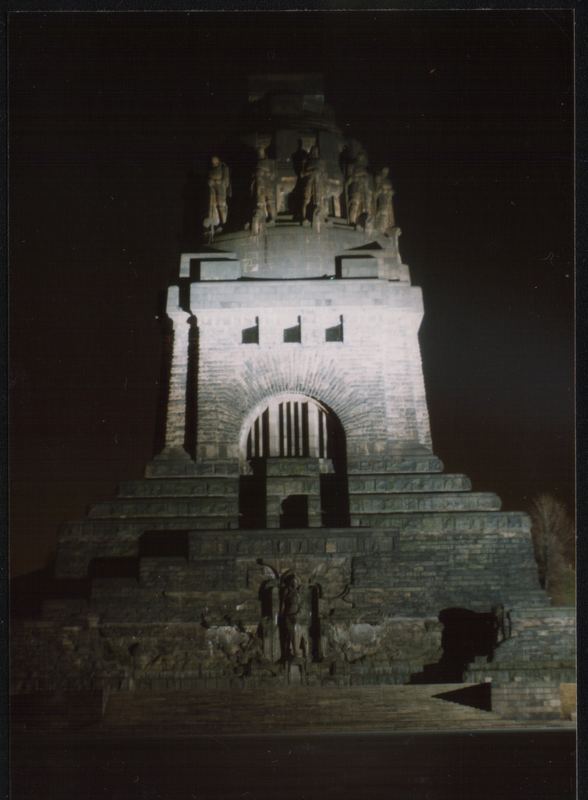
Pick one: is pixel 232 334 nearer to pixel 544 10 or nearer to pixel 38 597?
pixel 38 597

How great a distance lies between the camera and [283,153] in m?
28.6

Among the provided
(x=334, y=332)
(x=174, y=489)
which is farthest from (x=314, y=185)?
(x=174, y=489)

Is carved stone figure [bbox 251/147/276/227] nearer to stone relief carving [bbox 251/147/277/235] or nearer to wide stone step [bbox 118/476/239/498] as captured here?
stone relief carving [bbox 251/147/277/235]

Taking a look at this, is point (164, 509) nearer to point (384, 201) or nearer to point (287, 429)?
Result: point (287, 429)

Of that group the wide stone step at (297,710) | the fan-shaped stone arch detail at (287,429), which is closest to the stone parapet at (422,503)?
the fan-shaped stone arch detail at (287,429)

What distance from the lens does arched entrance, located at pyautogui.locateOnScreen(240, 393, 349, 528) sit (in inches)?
944

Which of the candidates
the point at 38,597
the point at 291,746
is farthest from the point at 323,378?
the point at 291,746

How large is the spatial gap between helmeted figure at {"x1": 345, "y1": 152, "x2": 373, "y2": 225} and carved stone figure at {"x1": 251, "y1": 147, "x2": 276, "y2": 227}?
2127mm

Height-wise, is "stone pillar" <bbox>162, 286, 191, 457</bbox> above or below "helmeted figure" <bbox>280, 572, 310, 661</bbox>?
above


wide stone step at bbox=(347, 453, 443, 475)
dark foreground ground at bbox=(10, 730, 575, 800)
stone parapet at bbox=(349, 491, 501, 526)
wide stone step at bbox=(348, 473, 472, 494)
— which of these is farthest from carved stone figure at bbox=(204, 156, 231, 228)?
dark foreground ground at bbox=(10, 730, 575, 800)

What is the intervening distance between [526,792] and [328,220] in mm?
17228

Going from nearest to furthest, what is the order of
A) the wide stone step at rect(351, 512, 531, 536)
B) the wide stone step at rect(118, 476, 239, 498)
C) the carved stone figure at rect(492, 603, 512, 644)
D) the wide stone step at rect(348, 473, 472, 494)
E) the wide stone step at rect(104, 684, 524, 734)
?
1. the wide stone step at rect(104, 684, 524, 734)
2. the carved stone figure at rect(492, 603, 512, 644)
3. the wide stone step at rect(351, 512, 531, 536)
4. the wide stone step at rect(348, 473, 472, 494)
5. the wide stone step at rect(118, 476, 239, 498)

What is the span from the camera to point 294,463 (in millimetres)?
24828

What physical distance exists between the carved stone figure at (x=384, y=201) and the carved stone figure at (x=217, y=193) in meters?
4.27
